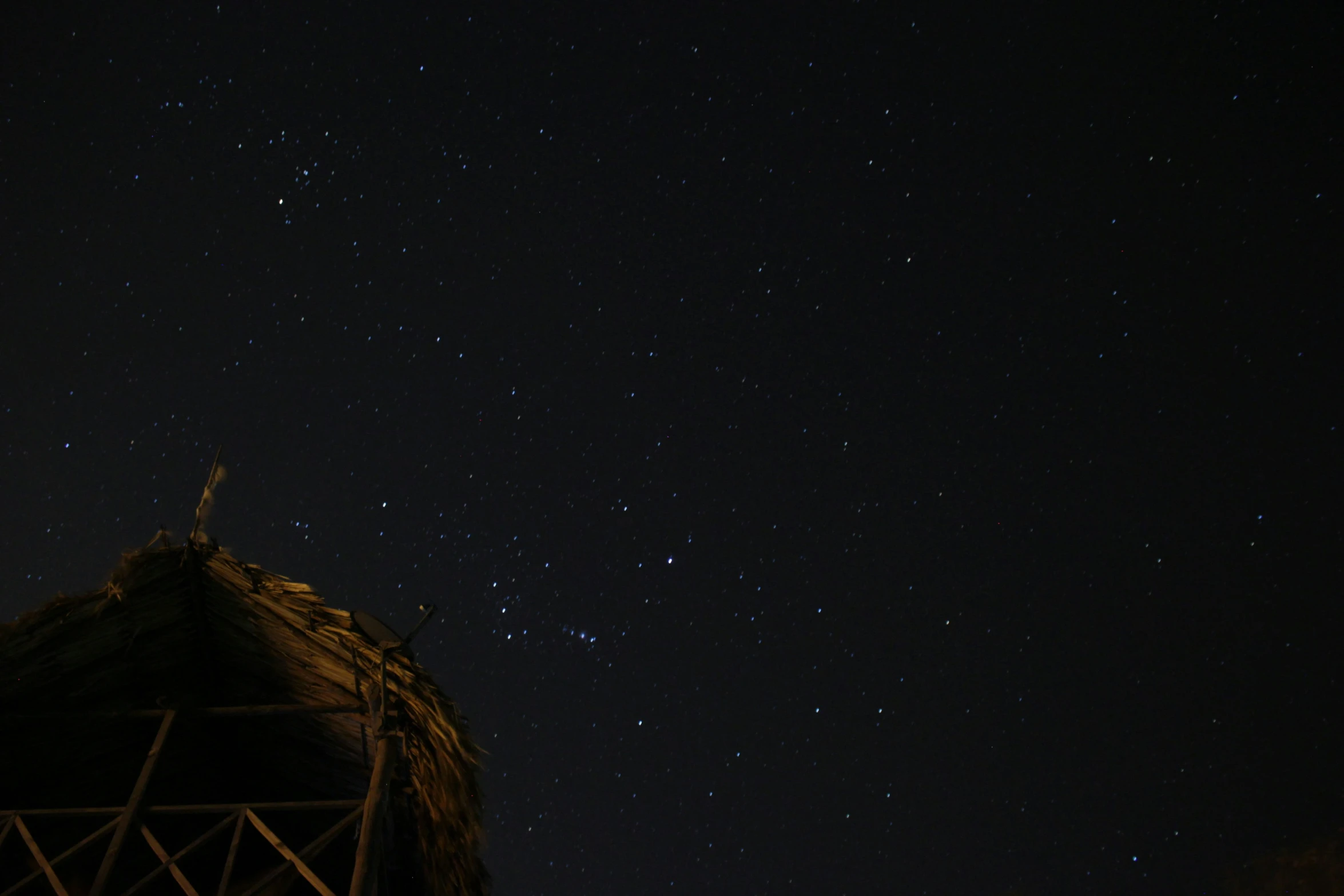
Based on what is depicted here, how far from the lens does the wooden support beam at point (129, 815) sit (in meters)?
3.44

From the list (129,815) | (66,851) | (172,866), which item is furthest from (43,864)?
(172,866)

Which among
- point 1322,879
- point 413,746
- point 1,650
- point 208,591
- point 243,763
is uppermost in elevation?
point 1322,879

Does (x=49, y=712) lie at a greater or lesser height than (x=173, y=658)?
lesser

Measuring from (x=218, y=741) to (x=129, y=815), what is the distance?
1399mm

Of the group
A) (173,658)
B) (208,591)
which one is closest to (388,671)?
(208,591)

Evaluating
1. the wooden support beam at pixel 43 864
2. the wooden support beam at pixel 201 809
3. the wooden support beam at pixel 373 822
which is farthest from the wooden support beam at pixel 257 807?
the wooden support beam at pixel 43 864

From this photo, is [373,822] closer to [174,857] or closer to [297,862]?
[297,862]

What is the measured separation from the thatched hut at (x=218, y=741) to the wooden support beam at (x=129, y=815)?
0.03ft

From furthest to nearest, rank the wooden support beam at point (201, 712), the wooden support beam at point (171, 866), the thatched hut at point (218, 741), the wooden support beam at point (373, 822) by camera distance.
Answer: the wooden support beam at point (201, 712), the thatched hut at point (218, 741), the wooden support beam at point (171, 866), the wooden support beam at point (373, 822)

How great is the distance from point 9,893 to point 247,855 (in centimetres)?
209

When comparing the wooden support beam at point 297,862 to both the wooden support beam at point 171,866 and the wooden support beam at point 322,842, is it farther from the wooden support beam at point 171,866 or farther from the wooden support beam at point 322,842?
the wooden support beam at point 171,866

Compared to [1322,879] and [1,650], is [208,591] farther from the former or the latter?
[1322,879]

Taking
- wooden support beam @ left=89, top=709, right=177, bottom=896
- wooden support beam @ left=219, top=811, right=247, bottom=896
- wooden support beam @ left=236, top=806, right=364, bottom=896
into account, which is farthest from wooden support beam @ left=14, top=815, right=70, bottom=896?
wooden support beam @ left=236, top=806, right=364, bottom=896

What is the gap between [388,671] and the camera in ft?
13.2
